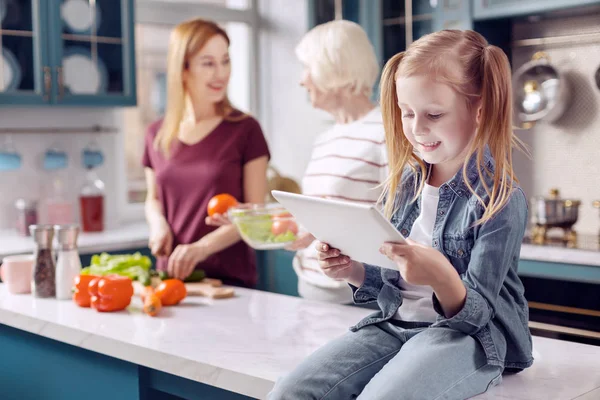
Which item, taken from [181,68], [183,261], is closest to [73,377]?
[183,261]

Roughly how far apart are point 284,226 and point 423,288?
700 mm

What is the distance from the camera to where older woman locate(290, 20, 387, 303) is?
7.56 feet

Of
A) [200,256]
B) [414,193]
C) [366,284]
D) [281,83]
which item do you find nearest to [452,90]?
[414,193]

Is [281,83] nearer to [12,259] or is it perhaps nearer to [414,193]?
[12,259]

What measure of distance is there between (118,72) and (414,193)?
270 centimetres

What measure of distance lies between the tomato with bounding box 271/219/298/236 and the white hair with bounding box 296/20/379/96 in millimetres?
470

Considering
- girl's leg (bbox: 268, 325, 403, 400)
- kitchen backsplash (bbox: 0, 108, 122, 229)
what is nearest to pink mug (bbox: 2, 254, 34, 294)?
girl's leg (bbox: 268, 325, 403, 400)

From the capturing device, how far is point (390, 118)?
4.82 feet

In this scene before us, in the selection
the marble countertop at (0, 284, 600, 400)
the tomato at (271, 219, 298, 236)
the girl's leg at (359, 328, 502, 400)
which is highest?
the tomato at (271, 219, 298, 236)

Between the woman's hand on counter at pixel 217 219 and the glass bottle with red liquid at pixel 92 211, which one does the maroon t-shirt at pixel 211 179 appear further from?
the glass bottle with red liquid at pixel 92 211

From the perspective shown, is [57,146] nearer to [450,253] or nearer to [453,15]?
[453,15]

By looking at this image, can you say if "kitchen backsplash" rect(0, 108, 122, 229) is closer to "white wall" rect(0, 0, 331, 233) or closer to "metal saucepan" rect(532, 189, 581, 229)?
"white wall" rect(0, 0, 331, 233)

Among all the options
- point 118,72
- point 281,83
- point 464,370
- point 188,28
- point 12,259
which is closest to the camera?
point 464,370

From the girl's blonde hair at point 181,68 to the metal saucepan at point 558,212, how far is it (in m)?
1.40
